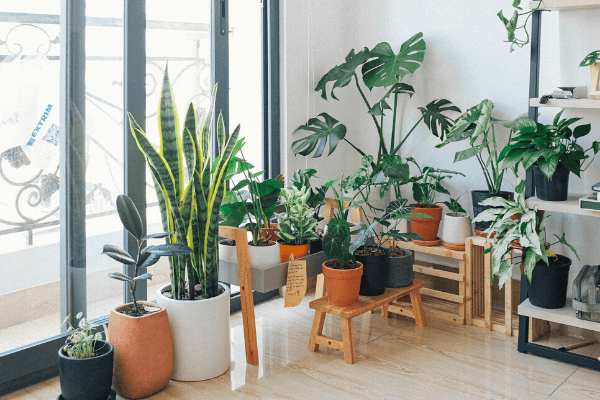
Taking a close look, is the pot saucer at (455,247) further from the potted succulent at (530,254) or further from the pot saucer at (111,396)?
the pot saucer at (111,396)

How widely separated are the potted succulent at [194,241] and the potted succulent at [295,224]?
1.09 ft

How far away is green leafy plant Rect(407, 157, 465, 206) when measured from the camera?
302 cm

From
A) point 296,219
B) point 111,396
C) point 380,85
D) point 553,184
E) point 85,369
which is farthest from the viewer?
point 380,85

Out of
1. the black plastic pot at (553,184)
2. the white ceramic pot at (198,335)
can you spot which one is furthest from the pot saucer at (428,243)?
the white ceramic pot at (198,335)

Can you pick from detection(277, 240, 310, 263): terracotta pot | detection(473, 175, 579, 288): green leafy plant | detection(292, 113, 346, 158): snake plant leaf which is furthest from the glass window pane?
detection(473, 175, 579, 288): green leafy plant

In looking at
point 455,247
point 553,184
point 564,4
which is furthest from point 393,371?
point 564,4

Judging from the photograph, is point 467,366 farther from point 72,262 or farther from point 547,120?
point 72,262

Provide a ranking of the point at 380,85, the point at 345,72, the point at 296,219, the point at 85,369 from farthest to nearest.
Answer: the point at 345,72
the point at 380,85
the point at 296,219
the point at 85,369

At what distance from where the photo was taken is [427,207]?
3.10 m

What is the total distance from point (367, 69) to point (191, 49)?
91 centimetres

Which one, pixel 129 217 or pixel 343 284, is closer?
pixel 129 217

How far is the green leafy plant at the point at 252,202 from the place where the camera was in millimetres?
Answer: 2500

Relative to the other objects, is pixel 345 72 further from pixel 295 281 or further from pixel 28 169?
pixel 28 169

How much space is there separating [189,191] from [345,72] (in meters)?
1.25
